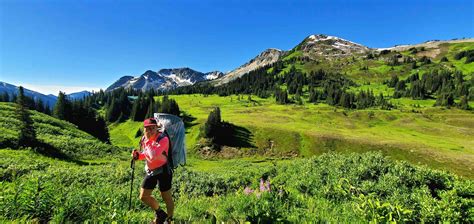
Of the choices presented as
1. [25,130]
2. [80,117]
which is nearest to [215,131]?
[80,117]

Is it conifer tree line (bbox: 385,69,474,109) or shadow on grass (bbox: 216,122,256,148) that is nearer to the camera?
shadow on grass (bbox: 216,122,256,148)

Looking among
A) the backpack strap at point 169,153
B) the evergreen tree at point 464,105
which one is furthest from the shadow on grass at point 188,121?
the evergreen tree at point 464,105

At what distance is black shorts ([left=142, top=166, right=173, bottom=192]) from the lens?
7230 millimetres

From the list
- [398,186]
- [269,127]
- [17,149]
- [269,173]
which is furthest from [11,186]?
[269,127]

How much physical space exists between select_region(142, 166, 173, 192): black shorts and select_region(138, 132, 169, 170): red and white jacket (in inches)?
9.9

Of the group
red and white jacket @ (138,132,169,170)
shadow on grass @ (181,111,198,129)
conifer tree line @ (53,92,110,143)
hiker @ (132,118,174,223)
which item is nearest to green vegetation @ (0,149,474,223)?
hiker @ (132,118,174,223)

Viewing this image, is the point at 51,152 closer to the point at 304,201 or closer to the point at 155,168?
the point at 155,168

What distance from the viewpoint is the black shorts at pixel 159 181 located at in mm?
7230

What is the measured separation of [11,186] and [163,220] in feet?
10.9

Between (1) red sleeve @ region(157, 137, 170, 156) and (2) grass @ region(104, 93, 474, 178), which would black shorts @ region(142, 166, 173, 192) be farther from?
(2) grass @ region(104, 93, 474, 178)

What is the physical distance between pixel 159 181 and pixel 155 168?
15.3 inches

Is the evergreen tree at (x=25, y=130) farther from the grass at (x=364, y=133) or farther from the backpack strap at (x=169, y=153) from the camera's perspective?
the grass at (x=364, y=133)

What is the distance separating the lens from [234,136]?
92875 mm

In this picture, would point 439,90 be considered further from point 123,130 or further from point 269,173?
point 269,173
